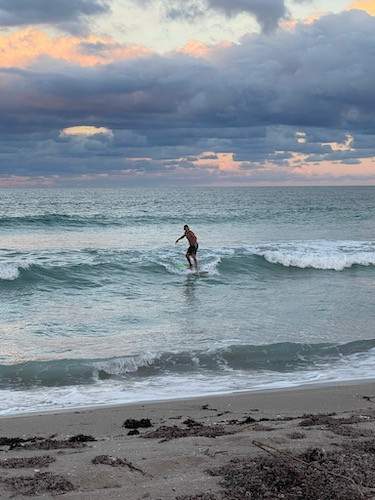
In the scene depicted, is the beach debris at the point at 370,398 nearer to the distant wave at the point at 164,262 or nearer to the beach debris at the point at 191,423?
the beach debris at the point at 191,423

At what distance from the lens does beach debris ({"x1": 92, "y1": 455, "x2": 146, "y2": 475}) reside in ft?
14.6

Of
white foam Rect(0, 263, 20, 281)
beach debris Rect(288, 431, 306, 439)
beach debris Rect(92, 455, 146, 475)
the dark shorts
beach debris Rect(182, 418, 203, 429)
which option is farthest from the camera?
the dark shorts

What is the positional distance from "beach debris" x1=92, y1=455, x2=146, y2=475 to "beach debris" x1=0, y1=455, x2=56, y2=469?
370mm

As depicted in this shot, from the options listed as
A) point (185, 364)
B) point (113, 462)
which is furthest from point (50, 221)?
point (113, 462)

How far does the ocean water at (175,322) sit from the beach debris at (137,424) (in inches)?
61.1

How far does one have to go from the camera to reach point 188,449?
487cm

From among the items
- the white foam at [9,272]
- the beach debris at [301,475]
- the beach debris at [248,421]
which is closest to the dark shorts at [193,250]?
the white foam at [9,272]

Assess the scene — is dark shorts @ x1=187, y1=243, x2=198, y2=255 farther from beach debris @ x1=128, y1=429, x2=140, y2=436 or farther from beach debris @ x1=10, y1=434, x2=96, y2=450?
beach debris @ x1=10, y1=434, x2=96, y2=450

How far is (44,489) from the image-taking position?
403 centimetres

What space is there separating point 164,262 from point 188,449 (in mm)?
19183

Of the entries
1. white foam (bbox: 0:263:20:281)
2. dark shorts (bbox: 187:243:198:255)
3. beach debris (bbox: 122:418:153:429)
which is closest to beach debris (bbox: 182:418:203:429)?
beach debris (bbox: 122:418:153:429)

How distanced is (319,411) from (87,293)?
1171 centimetres

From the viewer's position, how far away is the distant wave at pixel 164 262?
67.2 feet

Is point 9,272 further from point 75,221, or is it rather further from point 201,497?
point 75,221
